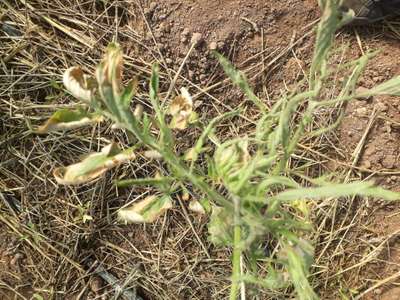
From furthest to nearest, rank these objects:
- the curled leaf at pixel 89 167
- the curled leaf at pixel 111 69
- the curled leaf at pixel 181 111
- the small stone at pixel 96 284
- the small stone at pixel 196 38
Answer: the small stone at pixel 96 284 → the small stone at pixel 196 38 → the curled leaf at pixel 181 111 → the curled leaf at pixel 89 167 → the curled leaf at pixel 111 69

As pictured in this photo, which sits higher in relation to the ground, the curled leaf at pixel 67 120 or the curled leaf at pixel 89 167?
the curled leaf at pixel 67 120

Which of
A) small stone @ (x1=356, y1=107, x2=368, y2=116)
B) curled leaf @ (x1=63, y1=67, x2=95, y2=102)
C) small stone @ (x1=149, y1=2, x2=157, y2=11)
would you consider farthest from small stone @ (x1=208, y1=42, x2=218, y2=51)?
curled leaf @ (x1=63, y1=67, x2=95, y2=102)

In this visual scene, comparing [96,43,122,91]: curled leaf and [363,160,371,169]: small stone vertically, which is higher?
[96,43,122,91]: curled leaf

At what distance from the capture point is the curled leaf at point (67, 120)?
98 centimetres

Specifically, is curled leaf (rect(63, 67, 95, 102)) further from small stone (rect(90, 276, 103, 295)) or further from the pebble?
small stone (rect(90, 276, 103, 295))

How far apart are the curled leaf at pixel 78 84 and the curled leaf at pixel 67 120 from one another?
4 cm

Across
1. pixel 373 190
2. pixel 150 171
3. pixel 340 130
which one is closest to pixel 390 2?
pixel 340 130

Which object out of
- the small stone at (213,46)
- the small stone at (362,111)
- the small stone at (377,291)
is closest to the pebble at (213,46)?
the small stone at (213,46)

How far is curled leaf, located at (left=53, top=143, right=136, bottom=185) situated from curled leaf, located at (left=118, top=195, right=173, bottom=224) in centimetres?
11

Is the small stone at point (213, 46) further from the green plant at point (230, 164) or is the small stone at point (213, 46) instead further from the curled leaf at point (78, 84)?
the curled leaf at point (78, 84)

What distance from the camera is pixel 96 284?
1.75m

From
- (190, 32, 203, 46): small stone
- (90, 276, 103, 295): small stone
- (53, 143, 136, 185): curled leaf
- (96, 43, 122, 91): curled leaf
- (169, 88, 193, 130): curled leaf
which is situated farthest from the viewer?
(90, 276, 103, 295): small stone

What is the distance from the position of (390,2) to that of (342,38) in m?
0.16

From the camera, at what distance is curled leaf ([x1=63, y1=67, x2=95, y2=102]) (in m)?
0.95
